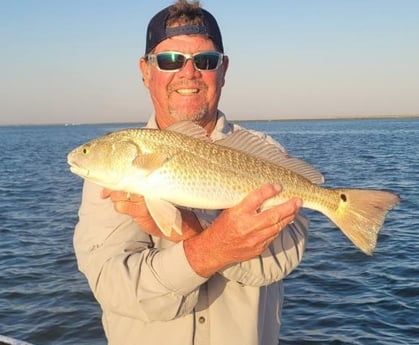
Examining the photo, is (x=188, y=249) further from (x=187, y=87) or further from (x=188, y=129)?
(x=187, y=87)

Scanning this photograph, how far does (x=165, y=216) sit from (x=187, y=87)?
1.35 meters

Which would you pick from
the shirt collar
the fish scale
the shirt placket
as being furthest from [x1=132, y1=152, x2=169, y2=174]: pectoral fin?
the shirt placket

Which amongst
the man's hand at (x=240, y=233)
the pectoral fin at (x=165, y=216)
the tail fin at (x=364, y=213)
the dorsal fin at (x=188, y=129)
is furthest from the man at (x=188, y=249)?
the dorsal fin at (x=188, y=129)

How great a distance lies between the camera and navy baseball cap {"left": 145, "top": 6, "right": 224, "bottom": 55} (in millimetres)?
4152

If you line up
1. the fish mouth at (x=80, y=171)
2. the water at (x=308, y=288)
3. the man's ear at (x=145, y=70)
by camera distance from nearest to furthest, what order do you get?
the fish mouth at (x=80, y=171) → the man's ear at (x=145, y=70) → the water at (x=308, y=288)

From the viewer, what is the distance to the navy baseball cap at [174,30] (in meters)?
4.15

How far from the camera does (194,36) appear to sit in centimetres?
420

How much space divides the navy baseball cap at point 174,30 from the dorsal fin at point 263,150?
3.38ft

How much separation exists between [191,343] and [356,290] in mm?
6804

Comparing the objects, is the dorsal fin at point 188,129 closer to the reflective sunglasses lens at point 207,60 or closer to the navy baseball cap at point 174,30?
the reflective sunglasses lens at point 207,60

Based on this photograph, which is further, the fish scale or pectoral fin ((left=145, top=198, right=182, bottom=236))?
the fish scale

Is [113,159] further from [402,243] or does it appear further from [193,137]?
[402,243]

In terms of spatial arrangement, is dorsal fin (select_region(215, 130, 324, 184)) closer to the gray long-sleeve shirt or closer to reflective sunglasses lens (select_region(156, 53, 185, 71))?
the gray long-sleeve shirt

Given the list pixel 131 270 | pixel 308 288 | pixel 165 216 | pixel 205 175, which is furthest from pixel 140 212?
pixel 308 288
